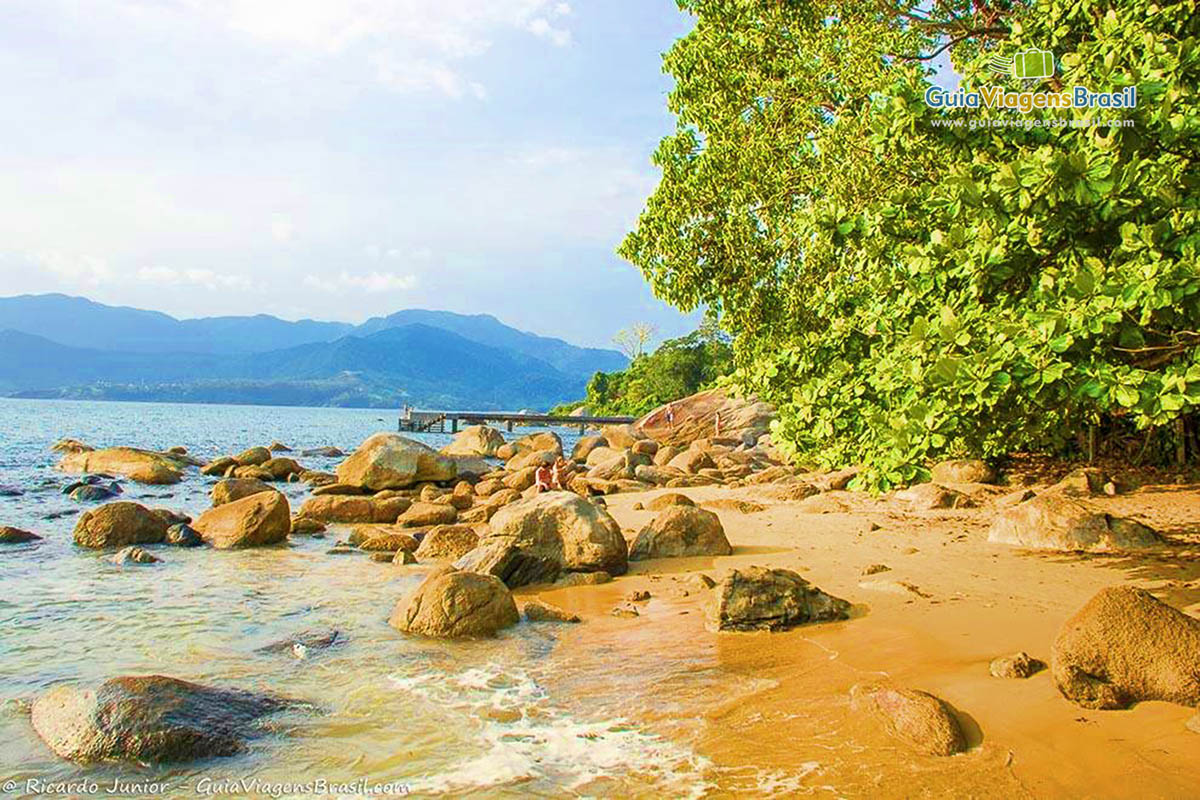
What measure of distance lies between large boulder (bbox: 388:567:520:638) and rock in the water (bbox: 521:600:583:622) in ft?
0.59

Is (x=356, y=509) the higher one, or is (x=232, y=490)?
(x=232, y=490)

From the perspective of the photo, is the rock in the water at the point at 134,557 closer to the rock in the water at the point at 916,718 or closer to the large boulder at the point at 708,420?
the rock in the water at the point at 916,718

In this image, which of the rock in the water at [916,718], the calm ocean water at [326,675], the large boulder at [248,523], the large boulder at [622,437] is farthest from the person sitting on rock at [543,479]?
the large boulder at [622,437]

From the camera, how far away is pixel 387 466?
21141 millimetres

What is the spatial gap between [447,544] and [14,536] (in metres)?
7.88

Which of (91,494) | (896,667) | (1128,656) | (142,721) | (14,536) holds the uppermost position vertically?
(1128,656)

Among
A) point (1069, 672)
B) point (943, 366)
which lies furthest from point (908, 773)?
point (943, 366)

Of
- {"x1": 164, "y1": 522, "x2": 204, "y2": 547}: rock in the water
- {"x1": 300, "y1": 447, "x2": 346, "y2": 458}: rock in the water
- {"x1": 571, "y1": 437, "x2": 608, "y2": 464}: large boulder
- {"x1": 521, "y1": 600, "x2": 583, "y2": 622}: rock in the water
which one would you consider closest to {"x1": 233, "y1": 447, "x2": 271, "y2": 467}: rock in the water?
{"x1": 300, "y1": 447, "x2": 346, "y2": 458}: rock in the water

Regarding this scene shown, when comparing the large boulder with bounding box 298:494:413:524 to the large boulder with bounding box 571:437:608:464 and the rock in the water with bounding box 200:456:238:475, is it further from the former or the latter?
the large boulder with bounding box 571:437:608:464

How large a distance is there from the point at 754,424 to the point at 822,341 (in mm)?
29871

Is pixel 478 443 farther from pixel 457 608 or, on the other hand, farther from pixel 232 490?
pixel 457 608

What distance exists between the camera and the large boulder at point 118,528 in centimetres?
1334

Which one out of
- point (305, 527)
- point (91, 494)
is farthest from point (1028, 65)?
point (91, 494)

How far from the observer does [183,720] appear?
525cm
